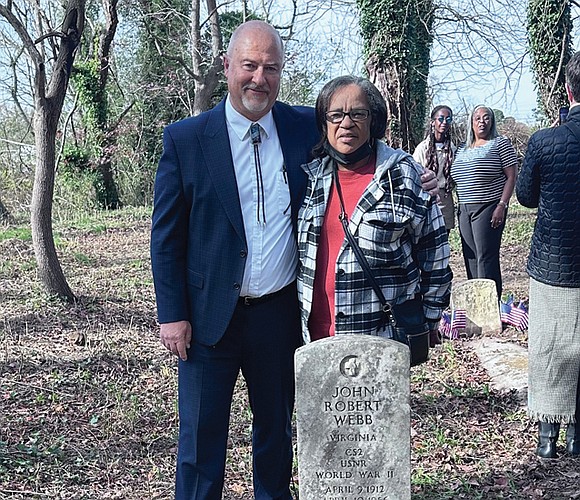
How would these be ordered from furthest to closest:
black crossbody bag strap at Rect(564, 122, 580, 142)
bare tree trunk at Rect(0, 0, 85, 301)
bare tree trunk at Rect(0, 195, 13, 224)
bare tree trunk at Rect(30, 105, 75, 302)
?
bare tree trunk at Rect(0, 195, 13, 224), bare tree trunk at Rect(30, 105, 75, 302), bare tree trunk at Rect(0, 0, 85, 301), black crossbody bag strap at Rect(564, 122, 580, 142)

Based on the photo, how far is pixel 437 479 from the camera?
4.43 meters

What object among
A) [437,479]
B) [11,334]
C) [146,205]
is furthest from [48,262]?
[146,205]

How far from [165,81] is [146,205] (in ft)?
11.5

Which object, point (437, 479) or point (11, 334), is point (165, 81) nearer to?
point (11, 334)

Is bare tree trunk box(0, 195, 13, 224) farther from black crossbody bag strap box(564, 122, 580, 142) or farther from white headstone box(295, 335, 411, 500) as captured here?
white headstone box(295, 335, 411, 500)

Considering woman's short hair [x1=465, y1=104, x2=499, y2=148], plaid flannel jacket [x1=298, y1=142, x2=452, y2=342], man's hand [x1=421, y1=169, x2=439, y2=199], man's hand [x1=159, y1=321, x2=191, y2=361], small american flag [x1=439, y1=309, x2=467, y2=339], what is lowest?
small american flag [x1=439, y1=309, x2=467, y2=339]

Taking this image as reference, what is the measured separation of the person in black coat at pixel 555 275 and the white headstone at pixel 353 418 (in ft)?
5.69

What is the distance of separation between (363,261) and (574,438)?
2309 millimetres

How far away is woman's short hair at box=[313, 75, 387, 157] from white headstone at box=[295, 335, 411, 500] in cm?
87

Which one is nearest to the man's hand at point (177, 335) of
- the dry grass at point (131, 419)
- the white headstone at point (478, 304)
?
the dry grass at point (131, 419)

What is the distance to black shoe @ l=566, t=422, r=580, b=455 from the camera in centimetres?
457

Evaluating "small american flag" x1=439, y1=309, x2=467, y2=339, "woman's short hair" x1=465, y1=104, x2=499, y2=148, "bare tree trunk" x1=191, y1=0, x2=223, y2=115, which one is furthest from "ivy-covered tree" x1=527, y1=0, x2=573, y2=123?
"small american flag" x1=439, y1=309, x2=467, y2=339

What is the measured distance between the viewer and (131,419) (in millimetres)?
5230

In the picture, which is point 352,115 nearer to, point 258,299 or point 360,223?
point 360,223
